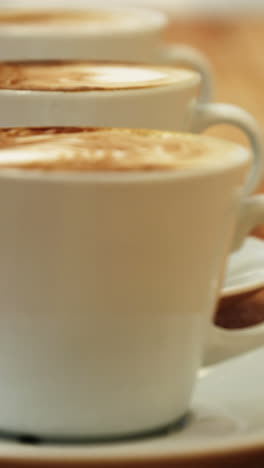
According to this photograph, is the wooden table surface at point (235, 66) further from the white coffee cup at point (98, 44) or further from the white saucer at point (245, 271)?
the white coffee cup at point (98, 44)

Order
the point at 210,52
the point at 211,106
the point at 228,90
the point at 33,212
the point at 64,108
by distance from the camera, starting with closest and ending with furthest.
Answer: the point at 33,212
the point at 64,108
the point at 211,106
the point at 228,90
the point at 210,52

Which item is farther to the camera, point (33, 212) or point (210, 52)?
point (210, 52)

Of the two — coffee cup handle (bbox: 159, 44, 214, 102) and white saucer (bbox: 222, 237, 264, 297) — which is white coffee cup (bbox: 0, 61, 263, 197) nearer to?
white saucer (bbox: 222, 237, 264, 297)

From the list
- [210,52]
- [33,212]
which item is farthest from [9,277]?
[210,52]

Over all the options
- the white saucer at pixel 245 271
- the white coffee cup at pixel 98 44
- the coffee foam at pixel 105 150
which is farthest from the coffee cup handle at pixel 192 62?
the coffee foam at pixel 105 150

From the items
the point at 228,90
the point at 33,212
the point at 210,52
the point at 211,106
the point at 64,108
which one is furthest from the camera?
the point at 210,52

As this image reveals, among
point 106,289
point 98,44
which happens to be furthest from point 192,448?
point 98,44

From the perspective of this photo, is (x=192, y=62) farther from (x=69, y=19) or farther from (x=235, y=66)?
(x=235, y=66)

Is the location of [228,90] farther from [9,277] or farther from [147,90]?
[9,277]
